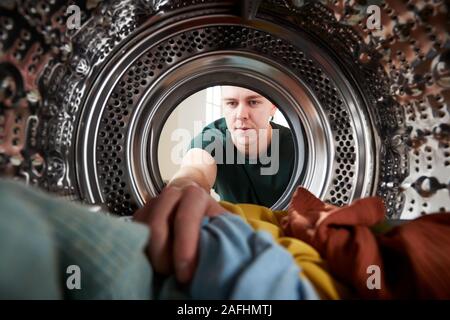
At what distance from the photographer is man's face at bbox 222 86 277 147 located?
3.30 ft

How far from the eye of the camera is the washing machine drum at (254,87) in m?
Result: 0.66

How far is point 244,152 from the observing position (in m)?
1.09

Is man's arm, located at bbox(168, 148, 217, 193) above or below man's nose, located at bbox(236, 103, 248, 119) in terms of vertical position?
below

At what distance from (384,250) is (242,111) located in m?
0.62

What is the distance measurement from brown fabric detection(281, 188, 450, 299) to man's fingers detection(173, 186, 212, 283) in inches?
5.6
